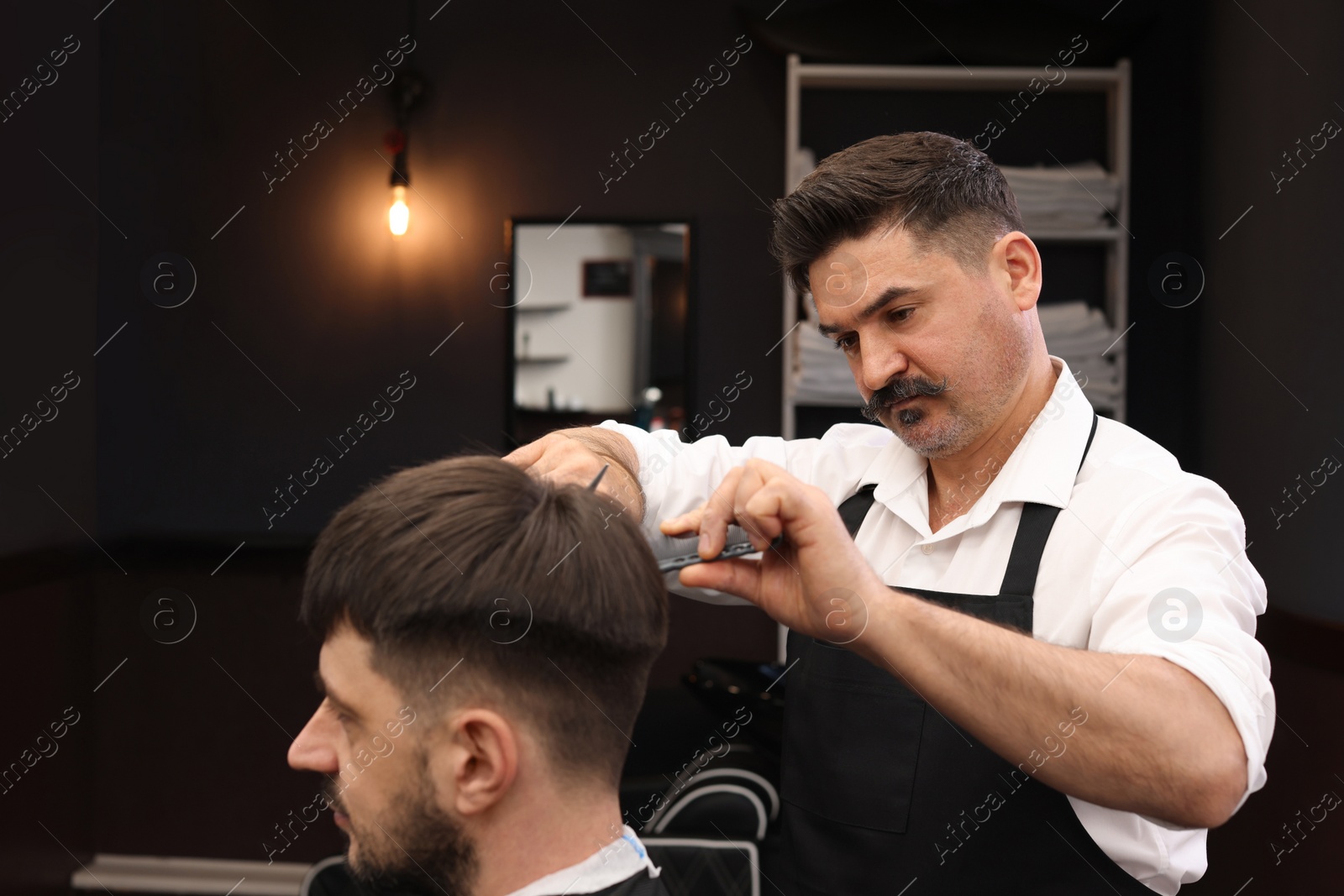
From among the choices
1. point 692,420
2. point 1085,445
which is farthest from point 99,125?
point 1085,445

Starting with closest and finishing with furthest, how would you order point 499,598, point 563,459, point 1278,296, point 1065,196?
point 499,598, point 563,459, point 1278,296, point 1065,196

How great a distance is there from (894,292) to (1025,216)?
5.76 ft

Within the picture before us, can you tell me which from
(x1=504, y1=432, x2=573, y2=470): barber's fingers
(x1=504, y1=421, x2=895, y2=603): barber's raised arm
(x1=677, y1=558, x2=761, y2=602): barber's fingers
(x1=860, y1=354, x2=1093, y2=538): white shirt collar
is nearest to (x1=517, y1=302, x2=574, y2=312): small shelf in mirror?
(x1=504, y1=421, x2=895, y2=603): barber's raised arm

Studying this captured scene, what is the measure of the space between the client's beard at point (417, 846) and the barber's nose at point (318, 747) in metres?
0.07

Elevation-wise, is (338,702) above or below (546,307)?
below

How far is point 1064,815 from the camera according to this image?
1303mm

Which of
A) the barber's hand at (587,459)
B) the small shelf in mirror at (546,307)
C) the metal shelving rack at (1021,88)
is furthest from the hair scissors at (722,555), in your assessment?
the small shelf in mirror at (546,307)

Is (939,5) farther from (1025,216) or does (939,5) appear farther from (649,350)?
(649,350)

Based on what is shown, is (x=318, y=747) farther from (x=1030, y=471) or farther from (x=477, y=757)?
(x=1030, y=471)

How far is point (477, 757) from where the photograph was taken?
3.43 feet

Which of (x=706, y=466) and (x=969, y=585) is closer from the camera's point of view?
(x=969, y=585)

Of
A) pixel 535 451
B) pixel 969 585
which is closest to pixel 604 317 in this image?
pixel 535 451

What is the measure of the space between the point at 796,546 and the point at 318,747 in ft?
1.97

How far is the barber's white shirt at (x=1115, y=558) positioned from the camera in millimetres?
1114
